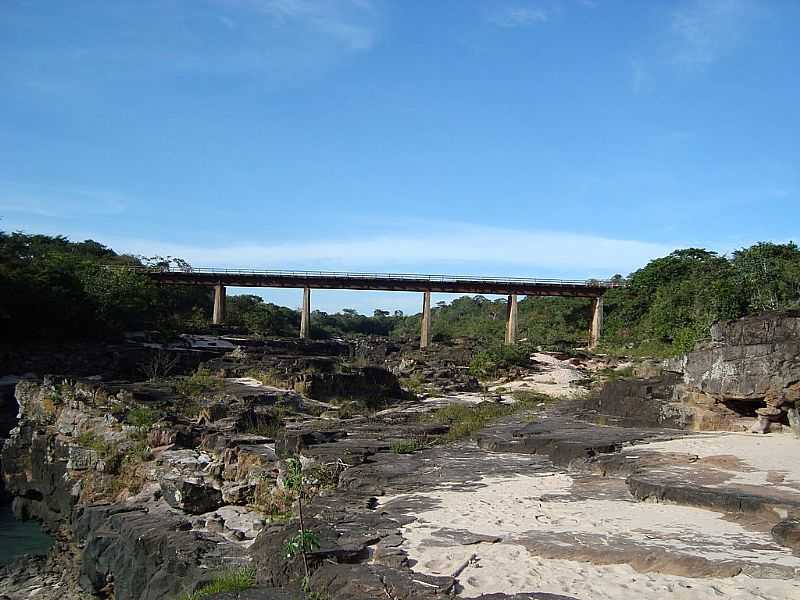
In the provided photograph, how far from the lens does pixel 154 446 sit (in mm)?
12789

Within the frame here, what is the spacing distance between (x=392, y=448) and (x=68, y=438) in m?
8.56

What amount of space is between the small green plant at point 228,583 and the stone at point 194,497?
3059 millimetres

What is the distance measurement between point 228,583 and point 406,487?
3.01 metres

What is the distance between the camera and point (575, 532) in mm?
6535

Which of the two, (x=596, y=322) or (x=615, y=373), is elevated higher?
(x=596, y=322)

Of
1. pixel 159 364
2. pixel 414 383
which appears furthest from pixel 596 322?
pixel 159 364

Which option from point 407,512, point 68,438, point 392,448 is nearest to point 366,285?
point 68,438

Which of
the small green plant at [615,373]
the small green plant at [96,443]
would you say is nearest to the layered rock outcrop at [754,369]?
the small green plant at [615,373]

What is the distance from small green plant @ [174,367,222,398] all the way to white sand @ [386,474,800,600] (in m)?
10.9

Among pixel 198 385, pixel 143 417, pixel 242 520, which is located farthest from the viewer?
pixel 198 385

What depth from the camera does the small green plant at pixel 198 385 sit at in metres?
17.8

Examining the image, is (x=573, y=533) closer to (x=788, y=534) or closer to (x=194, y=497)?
(x=788, y=534)

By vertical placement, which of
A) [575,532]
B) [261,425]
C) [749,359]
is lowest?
[261,425]

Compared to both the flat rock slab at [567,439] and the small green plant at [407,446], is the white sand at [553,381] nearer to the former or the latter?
the flat rock slab at [567,439]
